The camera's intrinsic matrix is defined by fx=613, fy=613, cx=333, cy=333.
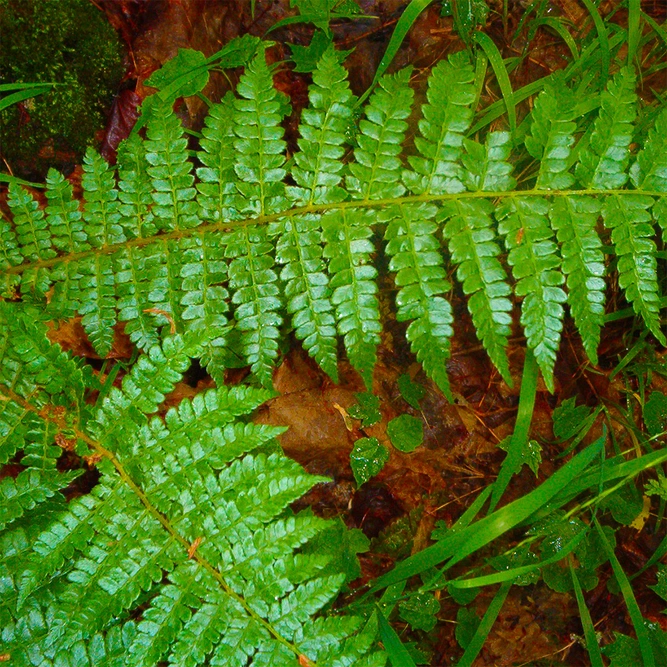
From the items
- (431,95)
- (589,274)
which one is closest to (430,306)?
(589,274)

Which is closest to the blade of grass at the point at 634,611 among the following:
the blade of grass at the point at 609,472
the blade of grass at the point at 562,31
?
the blade of grass at the point at 609,472

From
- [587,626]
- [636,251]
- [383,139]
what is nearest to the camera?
[636,251]

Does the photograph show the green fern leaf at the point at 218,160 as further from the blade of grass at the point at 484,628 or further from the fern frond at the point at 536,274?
the blade of grass at the point at 484,628

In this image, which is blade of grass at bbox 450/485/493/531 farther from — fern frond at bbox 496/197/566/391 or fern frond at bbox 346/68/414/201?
fern frond at bbox 346/68/414/201

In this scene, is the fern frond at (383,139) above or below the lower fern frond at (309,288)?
above

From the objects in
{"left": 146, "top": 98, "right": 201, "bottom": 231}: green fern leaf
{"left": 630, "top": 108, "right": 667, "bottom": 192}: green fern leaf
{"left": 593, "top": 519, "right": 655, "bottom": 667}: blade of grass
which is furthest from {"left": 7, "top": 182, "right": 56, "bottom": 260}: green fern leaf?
{"left": 593, "top": 519, "right": 655, "bottom": 667}: blade of grass

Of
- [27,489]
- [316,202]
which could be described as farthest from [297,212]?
[27,489]

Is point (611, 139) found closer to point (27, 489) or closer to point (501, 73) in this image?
point (501, 73)

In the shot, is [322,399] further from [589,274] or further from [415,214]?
[589,274]
